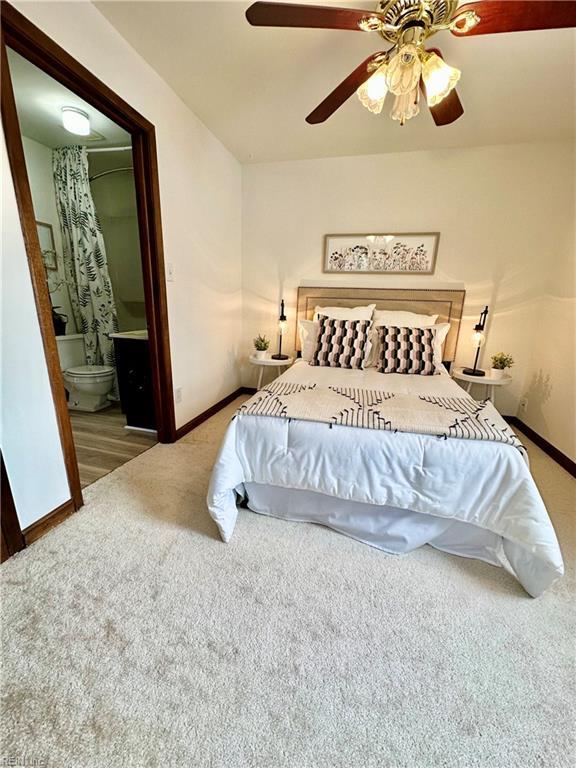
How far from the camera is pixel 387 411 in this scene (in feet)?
5.30

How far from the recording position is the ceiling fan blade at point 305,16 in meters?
1.17

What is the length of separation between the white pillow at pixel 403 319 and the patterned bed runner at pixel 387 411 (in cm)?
121

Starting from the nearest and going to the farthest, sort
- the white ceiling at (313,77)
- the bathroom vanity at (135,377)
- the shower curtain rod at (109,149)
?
the white ceiling at (313,77), the bathroom vanity at (135,377), the shower curtain rod at (109,149)

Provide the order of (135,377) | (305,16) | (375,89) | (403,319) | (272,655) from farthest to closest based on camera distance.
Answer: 1. (403,319)
2. (135,377)
3. (375,89)
4. (305,16)
5. (272,655)

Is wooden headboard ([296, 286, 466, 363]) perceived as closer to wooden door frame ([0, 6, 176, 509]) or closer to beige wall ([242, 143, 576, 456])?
beige wall ([242, 143, 576, 456])

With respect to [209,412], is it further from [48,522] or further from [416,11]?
[416,11]

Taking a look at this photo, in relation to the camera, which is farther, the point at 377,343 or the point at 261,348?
the point at 261,348

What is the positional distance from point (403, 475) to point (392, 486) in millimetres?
75

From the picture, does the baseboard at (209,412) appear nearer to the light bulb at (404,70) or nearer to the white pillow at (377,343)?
the white pillow at (377,343)

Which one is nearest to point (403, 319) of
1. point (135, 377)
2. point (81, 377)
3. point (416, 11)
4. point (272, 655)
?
point (416, 11)

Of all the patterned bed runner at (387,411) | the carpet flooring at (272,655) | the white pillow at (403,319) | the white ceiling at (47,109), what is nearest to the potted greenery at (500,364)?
the white pillow at (403,319)

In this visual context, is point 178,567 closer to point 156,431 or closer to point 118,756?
point 118,756

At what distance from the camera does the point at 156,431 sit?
2.71 metres

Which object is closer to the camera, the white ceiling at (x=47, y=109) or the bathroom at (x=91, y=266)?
Answer: the white ceiling at (x=47, y=109)
